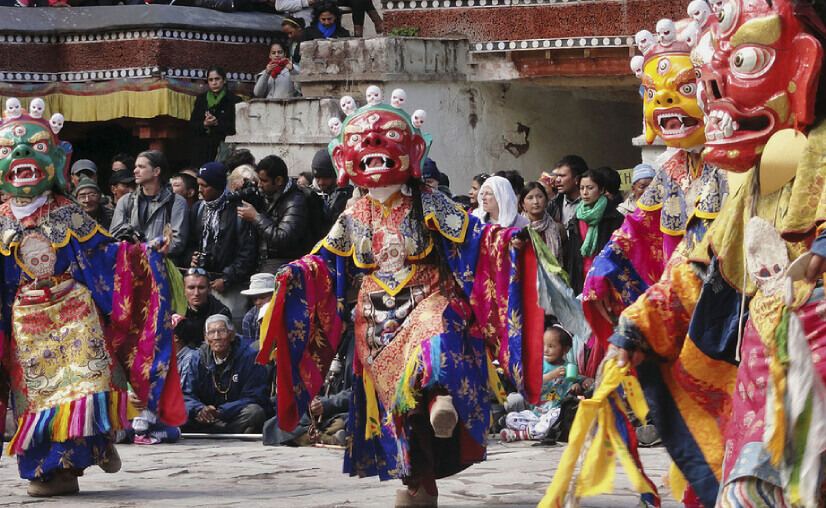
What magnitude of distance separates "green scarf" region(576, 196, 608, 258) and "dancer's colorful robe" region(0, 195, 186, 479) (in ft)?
9.03

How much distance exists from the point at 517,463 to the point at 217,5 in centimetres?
790

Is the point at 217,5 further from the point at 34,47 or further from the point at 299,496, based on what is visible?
the point at 299,496

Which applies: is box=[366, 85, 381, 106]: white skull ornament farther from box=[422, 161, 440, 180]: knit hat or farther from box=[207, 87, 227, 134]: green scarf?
box=[207, 87, 227, 134]: green scarf

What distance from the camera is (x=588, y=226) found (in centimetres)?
898

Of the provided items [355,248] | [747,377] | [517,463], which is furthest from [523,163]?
[747,377]

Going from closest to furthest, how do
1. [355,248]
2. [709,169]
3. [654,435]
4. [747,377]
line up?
1. [747,377]
2. [709,169]
3. [355,248]
4. [654,435]

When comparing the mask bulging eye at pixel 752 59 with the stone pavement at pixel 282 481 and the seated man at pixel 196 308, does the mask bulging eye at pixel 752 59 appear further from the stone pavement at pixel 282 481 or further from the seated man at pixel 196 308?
the seated man at pixel 196 308

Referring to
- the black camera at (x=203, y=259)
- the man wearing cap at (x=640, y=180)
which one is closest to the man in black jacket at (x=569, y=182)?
the man wearing cap at (x=640, y=180)

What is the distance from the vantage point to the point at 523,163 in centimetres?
1191

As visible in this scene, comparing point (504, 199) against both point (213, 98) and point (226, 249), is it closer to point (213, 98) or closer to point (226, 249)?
point (226, 249)

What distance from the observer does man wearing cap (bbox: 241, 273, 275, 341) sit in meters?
9.27

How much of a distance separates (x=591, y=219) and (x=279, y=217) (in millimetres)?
1998

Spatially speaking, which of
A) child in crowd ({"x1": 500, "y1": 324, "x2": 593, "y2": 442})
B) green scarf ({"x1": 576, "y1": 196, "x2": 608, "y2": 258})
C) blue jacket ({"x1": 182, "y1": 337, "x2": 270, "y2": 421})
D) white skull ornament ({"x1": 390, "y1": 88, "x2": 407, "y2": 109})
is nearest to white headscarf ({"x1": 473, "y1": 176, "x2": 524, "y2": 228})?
green scarf ({"x1": 576, "y1": 196, "x2": 608, "y2": 258})

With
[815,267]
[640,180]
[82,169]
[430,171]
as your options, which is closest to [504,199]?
[640,180]
